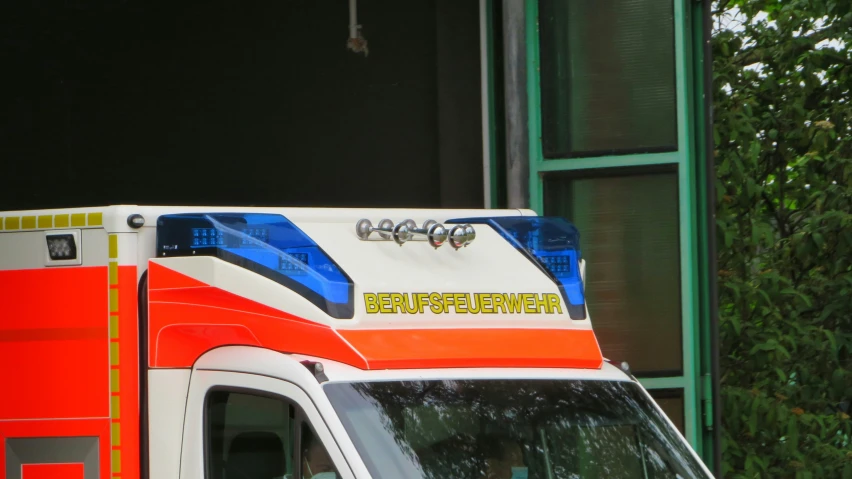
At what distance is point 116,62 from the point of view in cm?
1109

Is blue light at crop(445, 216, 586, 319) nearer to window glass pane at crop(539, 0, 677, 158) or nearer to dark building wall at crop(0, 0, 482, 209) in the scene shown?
window glass pane at crop(539, 0, 677, 158)

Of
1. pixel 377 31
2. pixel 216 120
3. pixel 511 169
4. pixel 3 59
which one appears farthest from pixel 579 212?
pixel 3 59

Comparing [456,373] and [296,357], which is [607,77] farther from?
[296,357]

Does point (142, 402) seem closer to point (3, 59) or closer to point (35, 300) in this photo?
point (35, 300)

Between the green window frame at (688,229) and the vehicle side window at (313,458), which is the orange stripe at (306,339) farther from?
the green window frame at (688,229)

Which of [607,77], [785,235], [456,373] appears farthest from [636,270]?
[456,373]

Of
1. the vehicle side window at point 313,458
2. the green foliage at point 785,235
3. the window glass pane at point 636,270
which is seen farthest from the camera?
the green foliage at point 785,235

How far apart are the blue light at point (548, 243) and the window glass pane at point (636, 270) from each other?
312 centimetres

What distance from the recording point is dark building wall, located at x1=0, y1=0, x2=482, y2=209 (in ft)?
32.7

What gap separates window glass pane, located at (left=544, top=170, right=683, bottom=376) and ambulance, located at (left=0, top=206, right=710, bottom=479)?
3282mm

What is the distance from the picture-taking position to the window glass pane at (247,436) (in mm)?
4273

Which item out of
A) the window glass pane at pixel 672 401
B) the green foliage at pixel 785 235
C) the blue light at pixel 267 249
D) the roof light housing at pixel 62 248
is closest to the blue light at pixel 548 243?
the blue light at pixel 267 249

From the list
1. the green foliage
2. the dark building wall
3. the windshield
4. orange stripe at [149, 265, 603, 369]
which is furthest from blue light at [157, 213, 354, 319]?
the dark building wall

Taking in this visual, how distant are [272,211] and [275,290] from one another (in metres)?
0.40
